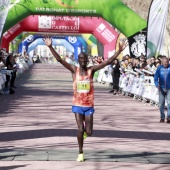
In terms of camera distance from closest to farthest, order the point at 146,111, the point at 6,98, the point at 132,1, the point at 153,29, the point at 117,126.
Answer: the point at 117,126
the point at 146,111
the point at 6,98
the point at 153,29
the point at 132,1

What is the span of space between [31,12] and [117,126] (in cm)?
1523

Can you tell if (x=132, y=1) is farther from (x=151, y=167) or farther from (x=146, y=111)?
(x=151, y=167)

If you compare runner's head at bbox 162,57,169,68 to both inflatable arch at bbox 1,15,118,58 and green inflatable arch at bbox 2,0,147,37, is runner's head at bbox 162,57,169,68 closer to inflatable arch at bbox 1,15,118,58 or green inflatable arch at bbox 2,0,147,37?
green inflatable arch at bbox 2,0,147,37

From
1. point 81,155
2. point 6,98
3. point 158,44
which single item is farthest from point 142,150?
point 158,44

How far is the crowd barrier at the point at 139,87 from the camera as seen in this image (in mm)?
20047

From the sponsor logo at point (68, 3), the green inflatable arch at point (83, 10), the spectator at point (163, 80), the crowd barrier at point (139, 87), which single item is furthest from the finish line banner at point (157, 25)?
the spectator at point (163, 80)

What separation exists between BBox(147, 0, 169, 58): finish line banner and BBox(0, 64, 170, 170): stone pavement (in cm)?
594

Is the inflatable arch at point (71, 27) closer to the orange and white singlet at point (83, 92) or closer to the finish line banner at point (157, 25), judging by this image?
the finish line banner at point (157, 25)

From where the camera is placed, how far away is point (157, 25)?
78.0 ft

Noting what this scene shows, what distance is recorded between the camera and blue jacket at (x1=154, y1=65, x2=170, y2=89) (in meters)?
14.4

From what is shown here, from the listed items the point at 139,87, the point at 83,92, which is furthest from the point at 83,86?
the point at 139,87

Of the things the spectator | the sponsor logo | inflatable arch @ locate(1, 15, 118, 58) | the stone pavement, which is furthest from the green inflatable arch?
the spectator

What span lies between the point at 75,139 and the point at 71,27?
78.2 feet

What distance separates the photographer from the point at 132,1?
4519 centimetres
